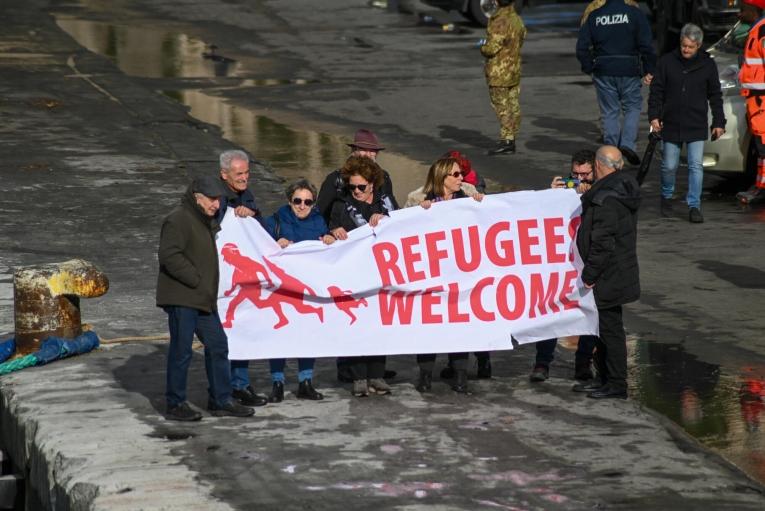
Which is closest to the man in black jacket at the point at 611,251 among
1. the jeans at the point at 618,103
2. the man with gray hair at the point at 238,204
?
the man with gray hair at the point at 238,204

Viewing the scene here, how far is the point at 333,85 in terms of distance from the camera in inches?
927

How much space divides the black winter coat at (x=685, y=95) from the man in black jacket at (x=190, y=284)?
22.3ft

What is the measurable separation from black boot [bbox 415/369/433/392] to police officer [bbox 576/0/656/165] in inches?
309

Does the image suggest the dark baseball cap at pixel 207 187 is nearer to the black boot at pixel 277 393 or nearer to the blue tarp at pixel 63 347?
the black boot at pixel 277 393

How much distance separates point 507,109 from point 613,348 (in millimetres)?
8899

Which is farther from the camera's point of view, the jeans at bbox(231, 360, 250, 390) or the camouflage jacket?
the camouflage jacket

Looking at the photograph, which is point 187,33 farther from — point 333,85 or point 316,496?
point 316,496

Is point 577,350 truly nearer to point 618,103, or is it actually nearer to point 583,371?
point 583,371

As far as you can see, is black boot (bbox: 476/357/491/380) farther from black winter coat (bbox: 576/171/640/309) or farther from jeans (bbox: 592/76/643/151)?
jeans (bbox: 592/76/643/151)

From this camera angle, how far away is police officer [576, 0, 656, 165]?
55.4 ft

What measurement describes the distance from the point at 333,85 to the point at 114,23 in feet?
28.0

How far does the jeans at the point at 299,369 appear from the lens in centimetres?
955

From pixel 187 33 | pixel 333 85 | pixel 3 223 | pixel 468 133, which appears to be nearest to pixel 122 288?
pixel 3 223

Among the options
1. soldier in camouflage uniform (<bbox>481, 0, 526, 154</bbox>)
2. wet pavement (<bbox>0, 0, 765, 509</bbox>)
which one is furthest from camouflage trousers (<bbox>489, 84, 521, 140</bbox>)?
wet pavement (<bbox>0, 0, 765, 509</bbox>)
